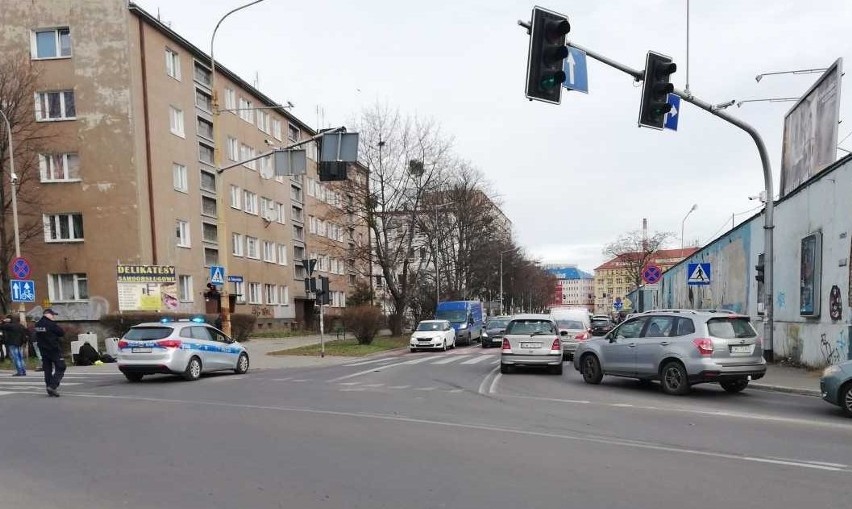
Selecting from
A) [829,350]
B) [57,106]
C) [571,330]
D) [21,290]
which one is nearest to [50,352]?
[21,290]

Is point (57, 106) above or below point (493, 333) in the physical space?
above

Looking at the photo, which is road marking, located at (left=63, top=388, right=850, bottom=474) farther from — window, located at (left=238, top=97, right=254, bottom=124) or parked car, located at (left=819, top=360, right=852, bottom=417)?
window, located at (left=238, top=97, right=254, bottom=124)

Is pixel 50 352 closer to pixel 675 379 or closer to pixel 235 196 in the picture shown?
pixel 675 379

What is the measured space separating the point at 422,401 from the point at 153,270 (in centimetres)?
2489

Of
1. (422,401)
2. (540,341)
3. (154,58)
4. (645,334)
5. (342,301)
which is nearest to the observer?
(422,401)

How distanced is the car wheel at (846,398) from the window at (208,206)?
35.4 metres

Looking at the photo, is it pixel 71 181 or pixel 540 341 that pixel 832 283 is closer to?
pixel 540 341

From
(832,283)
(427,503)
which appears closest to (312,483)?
(427,503)

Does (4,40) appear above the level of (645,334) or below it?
above

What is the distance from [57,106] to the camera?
105 ft

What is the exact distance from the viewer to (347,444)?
7207 millimetres

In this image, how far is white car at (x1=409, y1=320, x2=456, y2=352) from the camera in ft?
96.4

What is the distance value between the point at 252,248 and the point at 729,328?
38204mm

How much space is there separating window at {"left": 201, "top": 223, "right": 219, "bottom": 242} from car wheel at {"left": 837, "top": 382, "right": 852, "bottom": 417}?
34.5 metres
